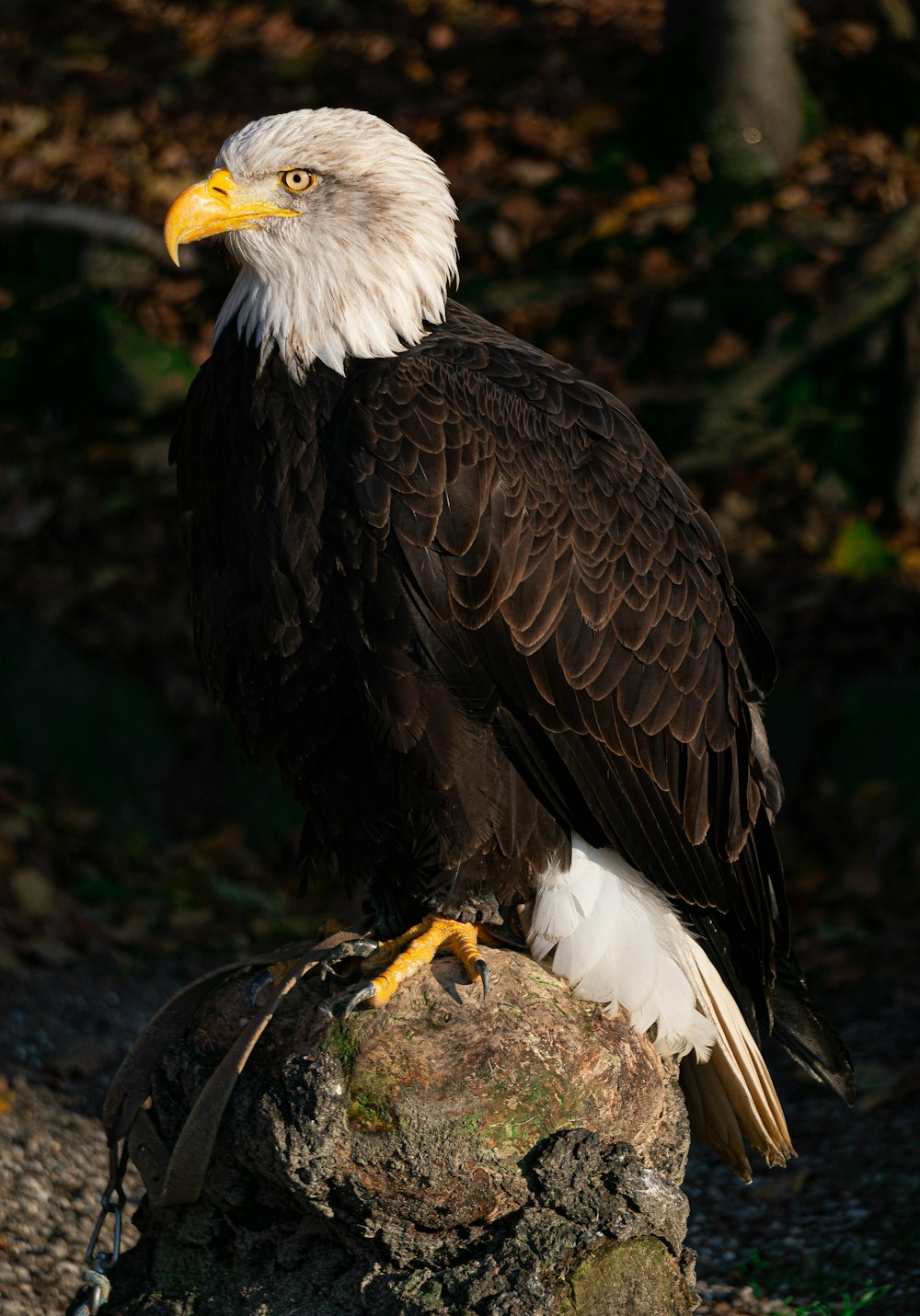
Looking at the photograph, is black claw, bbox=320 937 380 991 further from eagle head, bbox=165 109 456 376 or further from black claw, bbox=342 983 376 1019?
eagle head, bbox=165 109 456 376

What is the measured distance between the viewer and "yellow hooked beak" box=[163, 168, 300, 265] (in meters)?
3.38

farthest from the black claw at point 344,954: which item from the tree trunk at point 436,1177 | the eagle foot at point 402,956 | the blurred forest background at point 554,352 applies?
the blurred forest background at point 554,352

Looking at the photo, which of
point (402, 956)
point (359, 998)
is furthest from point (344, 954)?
point (359, 998)

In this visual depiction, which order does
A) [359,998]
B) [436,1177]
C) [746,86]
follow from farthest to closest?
[746,86], [359,998], [436,1177]

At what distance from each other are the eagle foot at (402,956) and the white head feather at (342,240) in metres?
1.30

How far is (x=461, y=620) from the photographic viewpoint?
3238mm

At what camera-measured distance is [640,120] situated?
9672 mm

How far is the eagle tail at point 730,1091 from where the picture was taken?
348 centimetres

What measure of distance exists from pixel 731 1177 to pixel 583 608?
2393 millimetres

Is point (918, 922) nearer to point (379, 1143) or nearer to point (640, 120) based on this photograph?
point (379, 1143)

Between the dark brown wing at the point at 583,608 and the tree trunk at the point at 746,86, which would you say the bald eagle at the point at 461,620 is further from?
the tree trunk at the point at 746,86

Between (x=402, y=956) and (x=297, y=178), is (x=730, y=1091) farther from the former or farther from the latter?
(x=297, y=178)

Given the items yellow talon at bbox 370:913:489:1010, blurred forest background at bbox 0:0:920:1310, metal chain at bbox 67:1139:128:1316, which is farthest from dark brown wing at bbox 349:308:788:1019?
blurred forest background at bbox 0:0:920:1310

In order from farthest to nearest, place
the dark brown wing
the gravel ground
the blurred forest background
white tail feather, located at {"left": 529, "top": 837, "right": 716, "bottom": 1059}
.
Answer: the blurred forest background, the gravel ground, white tail feather, located at {"left": 529, "top": 837, "right": 716, "bottom": 1059}, the dark brown wing
